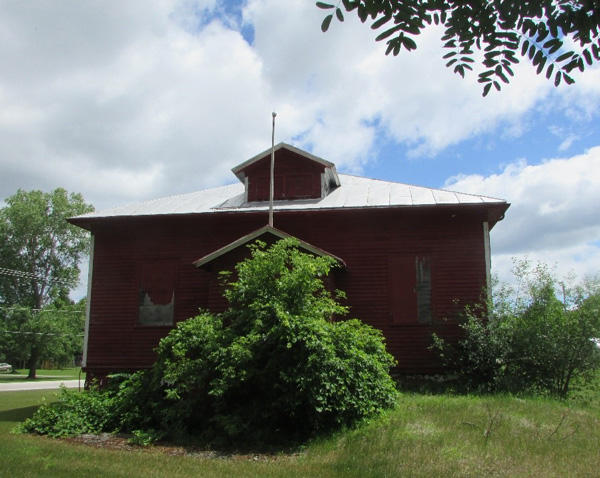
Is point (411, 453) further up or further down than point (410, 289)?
further down

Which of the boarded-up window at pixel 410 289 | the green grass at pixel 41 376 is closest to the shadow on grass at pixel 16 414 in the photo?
the boarded-up window at pixel 410 289

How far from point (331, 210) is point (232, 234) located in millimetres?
3011

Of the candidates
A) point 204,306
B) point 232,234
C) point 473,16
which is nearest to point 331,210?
point 232,234

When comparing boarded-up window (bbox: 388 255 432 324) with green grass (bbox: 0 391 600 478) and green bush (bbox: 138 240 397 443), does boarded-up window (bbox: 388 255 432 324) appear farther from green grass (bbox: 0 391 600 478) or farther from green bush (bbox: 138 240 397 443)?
green grass (bbox: 0 391 600 478)

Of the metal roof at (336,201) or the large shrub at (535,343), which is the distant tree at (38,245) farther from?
the large shrub at (535,343)

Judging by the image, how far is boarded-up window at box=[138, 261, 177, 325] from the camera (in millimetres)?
15898

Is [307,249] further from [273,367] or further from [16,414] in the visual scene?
[16,414]

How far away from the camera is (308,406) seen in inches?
388

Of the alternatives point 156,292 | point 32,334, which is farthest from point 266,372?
point 32,334

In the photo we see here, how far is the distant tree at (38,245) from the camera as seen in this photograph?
167ft

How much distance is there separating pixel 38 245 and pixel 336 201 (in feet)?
144

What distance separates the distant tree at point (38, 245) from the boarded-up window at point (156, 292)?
39092 mm

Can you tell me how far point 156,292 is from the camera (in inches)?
634

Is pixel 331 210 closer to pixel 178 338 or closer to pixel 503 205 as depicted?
pixel 503 205
